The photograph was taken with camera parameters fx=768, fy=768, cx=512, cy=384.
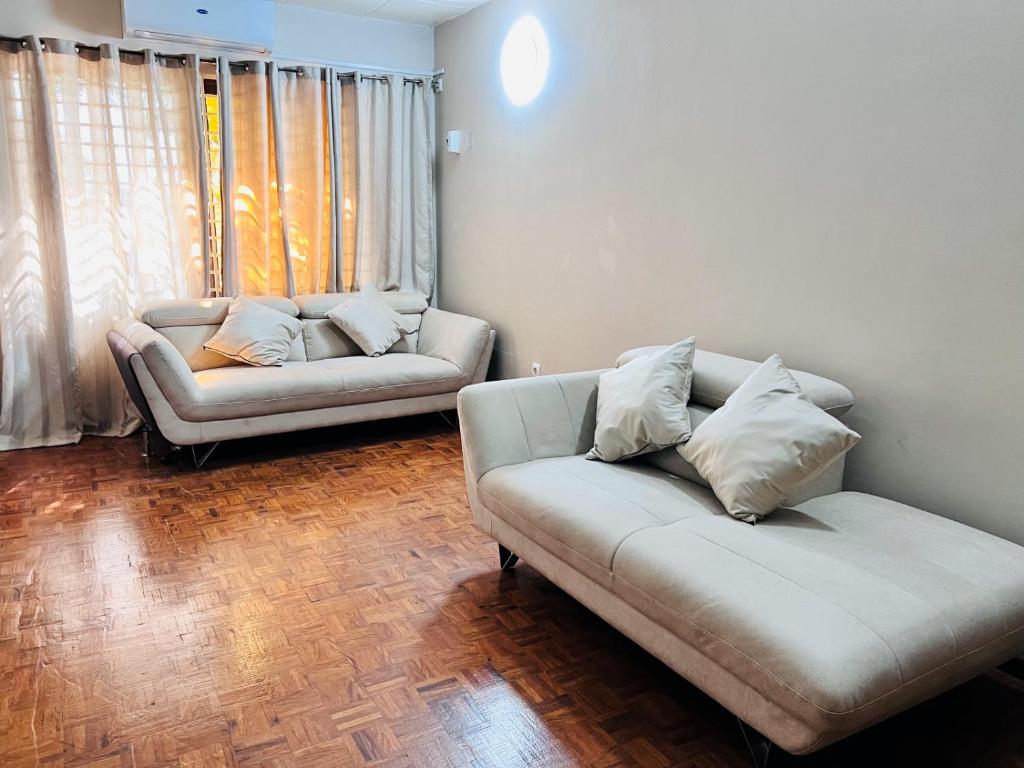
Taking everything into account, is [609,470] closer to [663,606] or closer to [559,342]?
[663,606]

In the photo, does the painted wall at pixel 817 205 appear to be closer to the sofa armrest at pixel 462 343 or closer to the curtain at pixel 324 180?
the sofa armrest at pixel 462 343

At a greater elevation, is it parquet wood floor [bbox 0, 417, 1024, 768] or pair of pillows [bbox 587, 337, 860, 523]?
pair of pillows [bbox 587, 337, 860, 523]

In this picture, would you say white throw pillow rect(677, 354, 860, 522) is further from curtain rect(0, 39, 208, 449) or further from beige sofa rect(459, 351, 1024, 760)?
curtain rect(0, 39, 208, 449)

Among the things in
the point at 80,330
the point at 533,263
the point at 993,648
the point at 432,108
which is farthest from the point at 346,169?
the point at 993,648

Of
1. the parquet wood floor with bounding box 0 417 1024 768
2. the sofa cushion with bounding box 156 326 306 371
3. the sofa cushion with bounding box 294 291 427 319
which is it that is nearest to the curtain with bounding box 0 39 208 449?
the sofa cushion with bounding box 156 326 306 371

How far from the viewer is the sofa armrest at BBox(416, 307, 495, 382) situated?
14.9 ft

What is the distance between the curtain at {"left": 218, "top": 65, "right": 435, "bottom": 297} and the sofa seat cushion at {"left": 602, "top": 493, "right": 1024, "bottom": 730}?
3465mm

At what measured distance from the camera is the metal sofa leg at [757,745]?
1.78 metres

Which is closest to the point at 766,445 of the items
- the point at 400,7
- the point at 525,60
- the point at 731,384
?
the point at 731,384

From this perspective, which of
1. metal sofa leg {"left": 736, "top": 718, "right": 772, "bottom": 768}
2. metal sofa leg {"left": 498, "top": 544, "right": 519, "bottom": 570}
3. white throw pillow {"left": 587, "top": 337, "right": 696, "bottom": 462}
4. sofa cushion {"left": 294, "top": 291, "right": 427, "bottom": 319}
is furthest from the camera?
sofa cushion {"left": 294, "top": 291, "right": 427, "bottom": 319}

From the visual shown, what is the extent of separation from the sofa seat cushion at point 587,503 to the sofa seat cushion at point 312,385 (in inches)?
66.8

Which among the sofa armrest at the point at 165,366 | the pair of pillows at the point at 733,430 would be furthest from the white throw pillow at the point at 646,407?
the sofa armrest at the point at 165,366

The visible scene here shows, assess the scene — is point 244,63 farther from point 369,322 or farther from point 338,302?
point 369,322

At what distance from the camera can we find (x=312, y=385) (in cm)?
407
